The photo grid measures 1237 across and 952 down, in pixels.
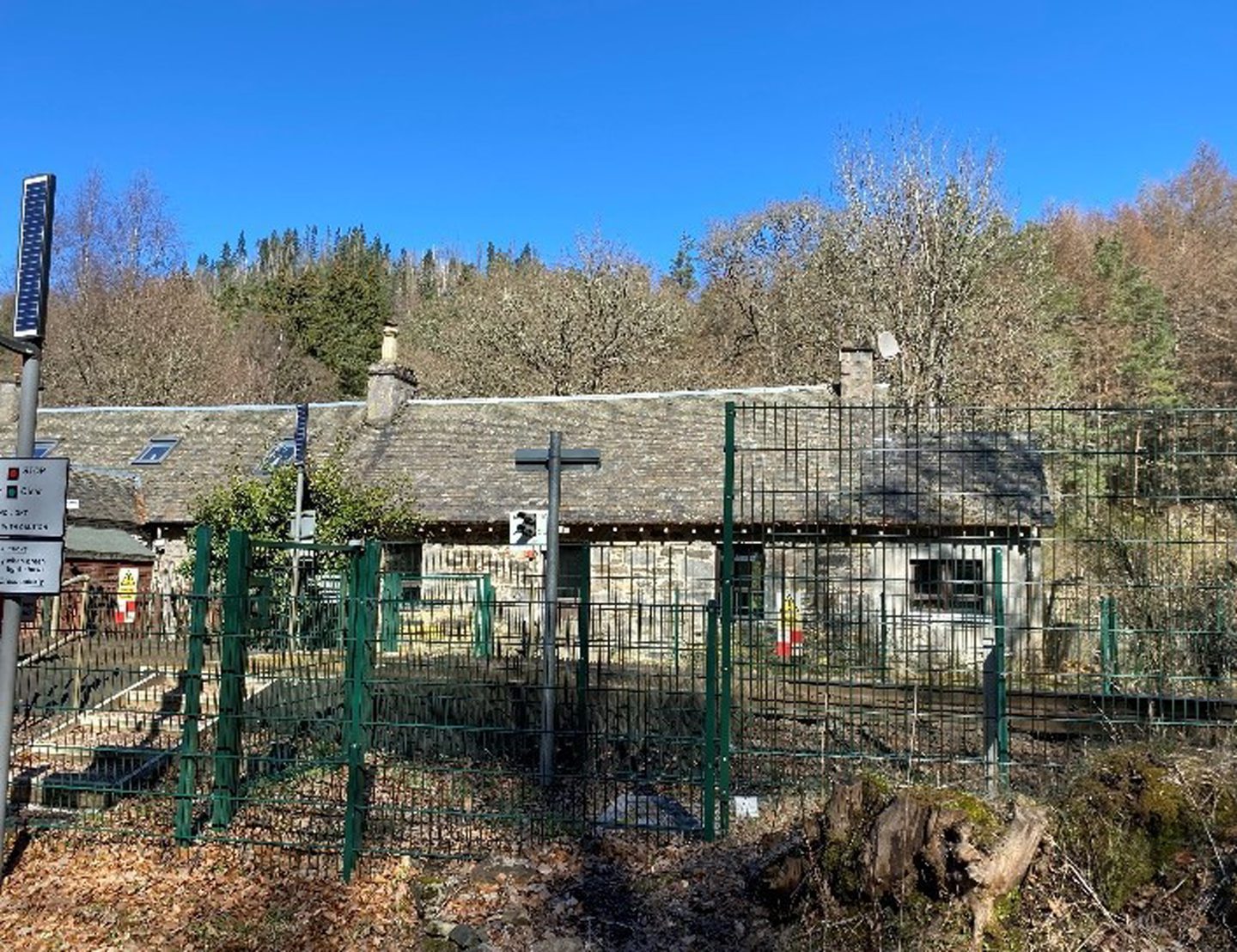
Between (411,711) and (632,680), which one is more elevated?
(632,680)

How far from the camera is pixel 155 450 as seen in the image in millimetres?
22531

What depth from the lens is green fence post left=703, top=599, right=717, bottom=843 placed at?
6.36 meters

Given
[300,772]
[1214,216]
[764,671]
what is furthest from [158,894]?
[1214,216]

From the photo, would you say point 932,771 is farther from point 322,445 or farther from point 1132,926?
point 322,445

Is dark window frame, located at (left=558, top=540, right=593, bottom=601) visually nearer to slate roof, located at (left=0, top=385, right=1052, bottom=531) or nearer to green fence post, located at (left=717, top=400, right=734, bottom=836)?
green fence post, located at (left=717, top=400, right=734, bottom=836)

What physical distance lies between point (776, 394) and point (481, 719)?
14230mm

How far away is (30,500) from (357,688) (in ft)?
7.59

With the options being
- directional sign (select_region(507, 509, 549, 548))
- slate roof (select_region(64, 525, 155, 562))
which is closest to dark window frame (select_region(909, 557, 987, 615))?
directional sign (select_region(507, 509, 549, 548))

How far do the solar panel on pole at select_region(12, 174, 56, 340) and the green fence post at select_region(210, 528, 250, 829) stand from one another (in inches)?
73.0

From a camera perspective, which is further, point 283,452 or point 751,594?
point 283,452

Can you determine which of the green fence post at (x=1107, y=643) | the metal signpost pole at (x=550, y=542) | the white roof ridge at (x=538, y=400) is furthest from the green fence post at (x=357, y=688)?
the white roof ridge at (x=538, y=400)

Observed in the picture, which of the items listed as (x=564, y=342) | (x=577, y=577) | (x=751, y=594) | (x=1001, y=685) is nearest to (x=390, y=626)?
(x=577, y=577)

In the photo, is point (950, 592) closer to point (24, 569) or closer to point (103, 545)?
point (24, 569)

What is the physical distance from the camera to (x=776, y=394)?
2086 centimetres
